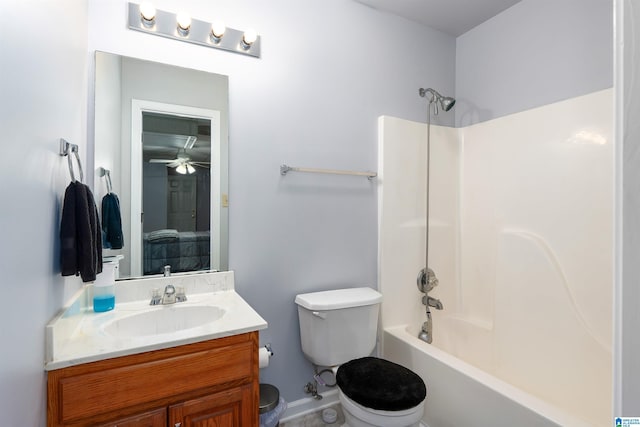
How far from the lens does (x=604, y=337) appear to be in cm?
169

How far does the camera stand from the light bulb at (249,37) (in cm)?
173

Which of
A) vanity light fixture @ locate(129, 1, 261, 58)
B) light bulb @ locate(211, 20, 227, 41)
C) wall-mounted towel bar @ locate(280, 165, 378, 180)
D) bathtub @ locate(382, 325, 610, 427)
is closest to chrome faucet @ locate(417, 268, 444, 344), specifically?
bathtub @ locate(382, 325, 610, 427)

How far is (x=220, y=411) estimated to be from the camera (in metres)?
1.25

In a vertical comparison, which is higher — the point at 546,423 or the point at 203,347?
the point at 203,347

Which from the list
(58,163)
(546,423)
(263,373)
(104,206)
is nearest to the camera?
(58,163)

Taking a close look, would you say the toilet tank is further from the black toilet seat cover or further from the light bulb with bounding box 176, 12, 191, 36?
the light bulb with bounding box 176, 12, 191, 36

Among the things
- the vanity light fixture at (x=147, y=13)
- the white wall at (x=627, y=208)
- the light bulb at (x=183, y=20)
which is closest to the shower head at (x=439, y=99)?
the light bulb at (x=183, y=20)

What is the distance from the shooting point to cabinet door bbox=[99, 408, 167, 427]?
1.09m

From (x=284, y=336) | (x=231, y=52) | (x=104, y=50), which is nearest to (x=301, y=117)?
(x=231, y=52)

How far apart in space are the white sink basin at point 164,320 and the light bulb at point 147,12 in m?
1.35

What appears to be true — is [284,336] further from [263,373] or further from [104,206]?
[104,206]

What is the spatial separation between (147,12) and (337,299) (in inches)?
67.8

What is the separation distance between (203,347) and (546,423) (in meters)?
1.34

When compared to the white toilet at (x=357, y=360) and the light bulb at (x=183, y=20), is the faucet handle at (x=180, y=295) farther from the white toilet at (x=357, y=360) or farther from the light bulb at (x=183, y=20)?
the light bulb at (x=183, y=20)
